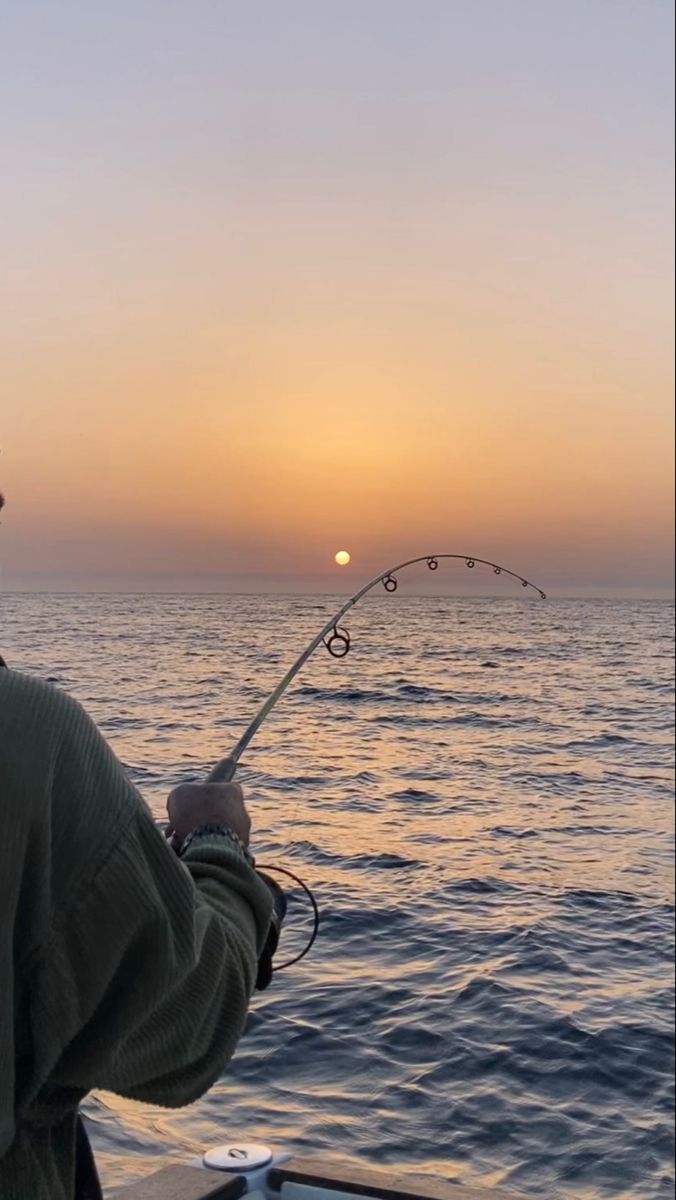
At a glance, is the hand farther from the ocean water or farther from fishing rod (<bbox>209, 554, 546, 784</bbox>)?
the ocean water

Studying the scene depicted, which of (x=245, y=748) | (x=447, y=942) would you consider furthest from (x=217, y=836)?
(x=447, y=942)

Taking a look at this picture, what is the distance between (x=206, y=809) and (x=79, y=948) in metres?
0.41

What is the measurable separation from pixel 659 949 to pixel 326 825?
4283 mm

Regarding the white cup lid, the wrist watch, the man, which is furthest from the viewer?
the white cup lid

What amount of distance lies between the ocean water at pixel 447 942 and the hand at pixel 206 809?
13.1 feet

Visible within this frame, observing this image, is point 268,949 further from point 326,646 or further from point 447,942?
point 447,942

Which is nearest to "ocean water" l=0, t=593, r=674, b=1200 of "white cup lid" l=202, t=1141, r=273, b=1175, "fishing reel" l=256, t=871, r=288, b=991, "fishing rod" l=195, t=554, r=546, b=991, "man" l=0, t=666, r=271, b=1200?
"white cup lid" l=202, t=1141, r=273, b=1175

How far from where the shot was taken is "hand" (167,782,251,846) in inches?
65.2

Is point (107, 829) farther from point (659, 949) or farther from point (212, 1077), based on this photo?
point (659, 949)

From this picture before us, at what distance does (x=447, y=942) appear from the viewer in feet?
28.4

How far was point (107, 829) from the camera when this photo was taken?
127 centimetres

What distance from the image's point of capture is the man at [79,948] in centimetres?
122

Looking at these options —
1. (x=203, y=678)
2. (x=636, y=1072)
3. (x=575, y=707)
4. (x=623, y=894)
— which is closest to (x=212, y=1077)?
→ (x=636, y=1072)

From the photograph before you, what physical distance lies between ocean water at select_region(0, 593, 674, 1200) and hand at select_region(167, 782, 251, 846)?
3.98 meters
